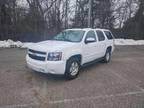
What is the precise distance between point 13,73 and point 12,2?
450 inches

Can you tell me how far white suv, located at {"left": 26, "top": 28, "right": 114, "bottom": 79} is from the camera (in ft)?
19.3

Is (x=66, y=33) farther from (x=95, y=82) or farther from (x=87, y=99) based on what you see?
(x=87, y=99)

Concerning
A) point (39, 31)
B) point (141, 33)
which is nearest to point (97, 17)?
point (141, 33)

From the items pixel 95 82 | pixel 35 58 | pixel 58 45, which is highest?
pixel 58 45

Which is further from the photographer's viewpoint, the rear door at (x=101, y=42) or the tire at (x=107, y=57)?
the tire at (x=107, y=57)

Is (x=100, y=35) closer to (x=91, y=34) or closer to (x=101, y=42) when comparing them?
(x=101, y=42)

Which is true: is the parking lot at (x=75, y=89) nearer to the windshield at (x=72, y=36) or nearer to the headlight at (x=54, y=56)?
the headlight at (x=54, y=56)

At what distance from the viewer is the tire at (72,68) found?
6.20 metres

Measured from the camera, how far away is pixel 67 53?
6.09 meters

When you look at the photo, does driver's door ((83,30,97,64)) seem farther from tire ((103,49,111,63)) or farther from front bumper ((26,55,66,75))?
tire ((103,49,111,63))

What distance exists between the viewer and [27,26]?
1703cm

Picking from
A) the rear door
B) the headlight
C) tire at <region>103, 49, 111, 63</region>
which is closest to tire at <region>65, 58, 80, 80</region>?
the headlight

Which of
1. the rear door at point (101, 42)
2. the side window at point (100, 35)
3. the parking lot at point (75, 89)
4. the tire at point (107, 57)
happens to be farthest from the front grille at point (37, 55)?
the tire at point (107, 57)

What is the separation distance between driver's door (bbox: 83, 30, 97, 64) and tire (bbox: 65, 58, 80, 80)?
604mm
